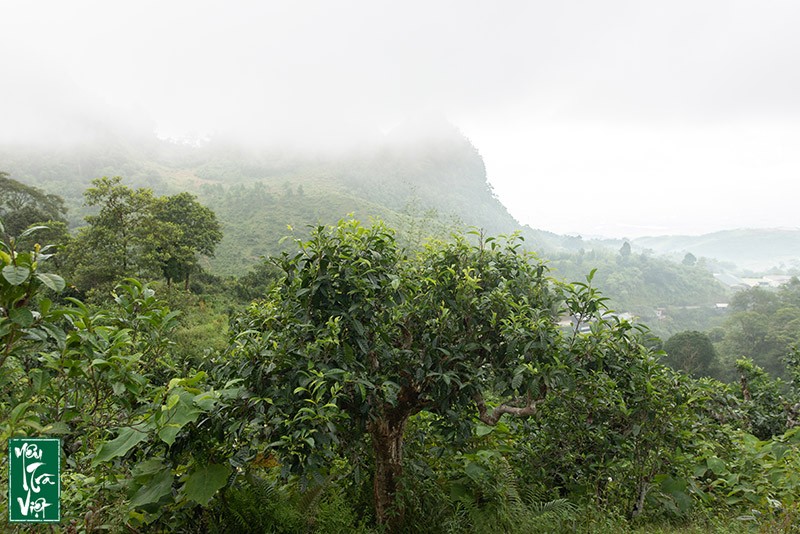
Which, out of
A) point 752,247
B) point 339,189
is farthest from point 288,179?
point 752,247

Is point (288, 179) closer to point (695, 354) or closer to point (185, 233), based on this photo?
point (185, 233)

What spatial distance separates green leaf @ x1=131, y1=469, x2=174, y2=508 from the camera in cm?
243

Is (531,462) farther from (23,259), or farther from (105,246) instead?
(105,246)

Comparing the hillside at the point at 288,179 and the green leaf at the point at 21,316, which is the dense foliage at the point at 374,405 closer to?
the green leaf at the point at 21,316

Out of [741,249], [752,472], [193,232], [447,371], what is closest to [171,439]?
[447,371]

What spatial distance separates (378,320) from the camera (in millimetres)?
2916

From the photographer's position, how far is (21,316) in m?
1.69

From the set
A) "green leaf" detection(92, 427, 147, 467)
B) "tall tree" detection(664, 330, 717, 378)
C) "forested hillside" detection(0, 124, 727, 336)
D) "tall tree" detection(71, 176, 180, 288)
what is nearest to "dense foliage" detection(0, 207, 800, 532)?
"green leaf" detection(92, 427, 147, 467)

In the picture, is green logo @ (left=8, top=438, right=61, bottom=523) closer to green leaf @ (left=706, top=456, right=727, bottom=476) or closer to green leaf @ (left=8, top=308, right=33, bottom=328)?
green leaf @ (left=8, top=308, right=33, bottom=328)

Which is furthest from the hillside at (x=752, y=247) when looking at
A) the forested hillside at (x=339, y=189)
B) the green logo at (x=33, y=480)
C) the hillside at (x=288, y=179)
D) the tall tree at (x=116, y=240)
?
the green logo at (x=33, y=480)

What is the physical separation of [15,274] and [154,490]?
158cm

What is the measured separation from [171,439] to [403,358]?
1517 millimetres

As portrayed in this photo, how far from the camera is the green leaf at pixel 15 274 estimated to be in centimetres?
158

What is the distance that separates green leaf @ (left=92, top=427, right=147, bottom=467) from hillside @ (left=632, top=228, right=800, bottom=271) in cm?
14177
